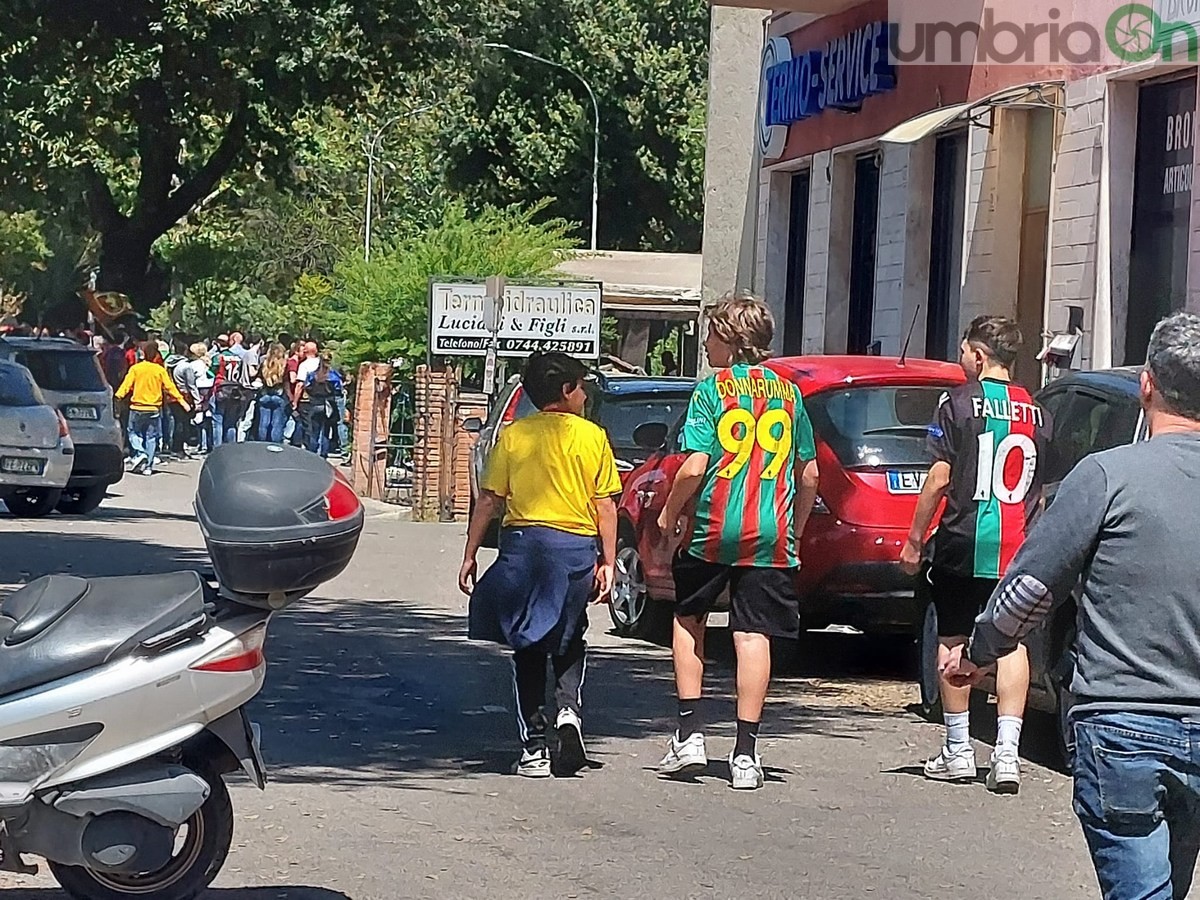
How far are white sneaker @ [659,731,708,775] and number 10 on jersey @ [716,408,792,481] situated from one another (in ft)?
3.53

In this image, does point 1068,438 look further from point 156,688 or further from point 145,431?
point 145,431

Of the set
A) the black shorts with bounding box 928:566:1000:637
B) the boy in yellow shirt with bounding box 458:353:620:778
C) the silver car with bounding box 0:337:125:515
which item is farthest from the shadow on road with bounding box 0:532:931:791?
the silver car with bounding box 0:337:125:515

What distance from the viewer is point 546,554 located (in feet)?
28.3

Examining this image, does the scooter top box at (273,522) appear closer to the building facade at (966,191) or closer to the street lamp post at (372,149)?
the building facade at (966,191)

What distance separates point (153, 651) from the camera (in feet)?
19.1

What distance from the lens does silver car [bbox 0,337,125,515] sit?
71.7 ft

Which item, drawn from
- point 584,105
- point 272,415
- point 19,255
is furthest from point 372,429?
point 19,255

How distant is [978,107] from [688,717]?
1056 cm

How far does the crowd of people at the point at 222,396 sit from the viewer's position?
29266 mm

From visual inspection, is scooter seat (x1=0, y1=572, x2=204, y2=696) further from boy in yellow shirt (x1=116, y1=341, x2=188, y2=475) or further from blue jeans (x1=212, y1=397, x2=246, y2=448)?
blue jeans (x1=212, y1=397, x2=246, y2=448)

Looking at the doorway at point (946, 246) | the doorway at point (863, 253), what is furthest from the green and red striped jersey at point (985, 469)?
the doorway at point (863, 253)

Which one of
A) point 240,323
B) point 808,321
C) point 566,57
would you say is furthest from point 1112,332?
point 240,323

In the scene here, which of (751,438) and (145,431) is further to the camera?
(145,431)

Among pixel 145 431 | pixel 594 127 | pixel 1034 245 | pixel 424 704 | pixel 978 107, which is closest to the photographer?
pixel 424 704
